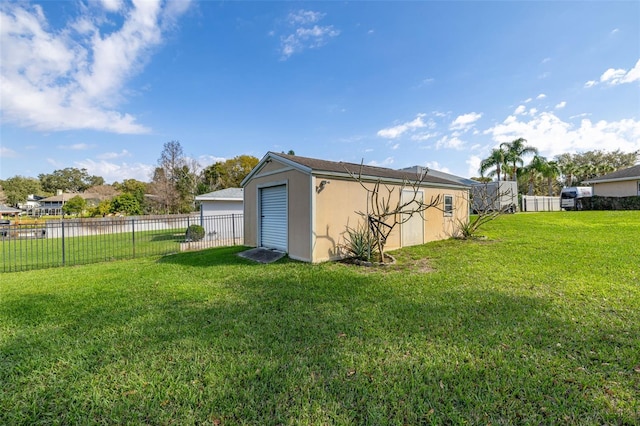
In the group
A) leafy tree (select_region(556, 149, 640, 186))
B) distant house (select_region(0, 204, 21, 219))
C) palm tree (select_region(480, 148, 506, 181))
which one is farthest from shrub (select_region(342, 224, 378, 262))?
distant house (select_region(0, 204, 21, 219))

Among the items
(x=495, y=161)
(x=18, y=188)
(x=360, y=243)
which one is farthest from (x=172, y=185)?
(x=18, y=188)

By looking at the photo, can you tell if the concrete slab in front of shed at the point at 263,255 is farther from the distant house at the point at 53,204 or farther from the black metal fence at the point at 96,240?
the distant house at the point at 53,204

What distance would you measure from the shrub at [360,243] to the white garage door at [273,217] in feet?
6.57

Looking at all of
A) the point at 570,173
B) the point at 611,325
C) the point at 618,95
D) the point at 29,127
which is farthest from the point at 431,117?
the point at 570,173

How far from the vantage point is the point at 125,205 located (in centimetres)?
2459

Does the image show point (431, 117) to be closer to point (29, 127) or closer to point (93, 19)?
point (93, 19)

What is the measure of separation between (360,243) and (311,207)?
1778 mm

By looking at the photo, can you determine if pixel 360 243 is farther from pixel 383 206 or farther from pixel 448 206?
pixel 448 206

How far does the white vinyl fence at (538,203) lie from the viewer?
2527 centimetres

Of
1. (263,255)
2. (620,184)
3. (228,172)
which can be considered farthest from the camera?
(228,172)

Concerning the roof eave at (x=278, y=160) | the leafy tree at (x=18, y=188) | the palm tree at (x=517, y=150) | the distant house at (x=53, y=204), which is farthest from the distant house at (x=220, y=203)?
the leafy tree at (x=18, y=188)

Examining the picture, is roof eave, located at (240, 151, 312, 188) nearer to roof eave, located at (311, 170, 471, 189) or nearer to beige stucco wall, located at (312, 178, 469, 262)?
roof eave, located at (311, 170, 471, 189)

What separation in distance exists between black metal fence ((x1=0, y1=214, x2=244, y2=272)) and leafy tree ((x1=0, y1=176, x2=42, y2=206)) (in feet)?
144

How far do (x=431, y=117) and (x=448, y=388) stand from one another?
46.6ft
